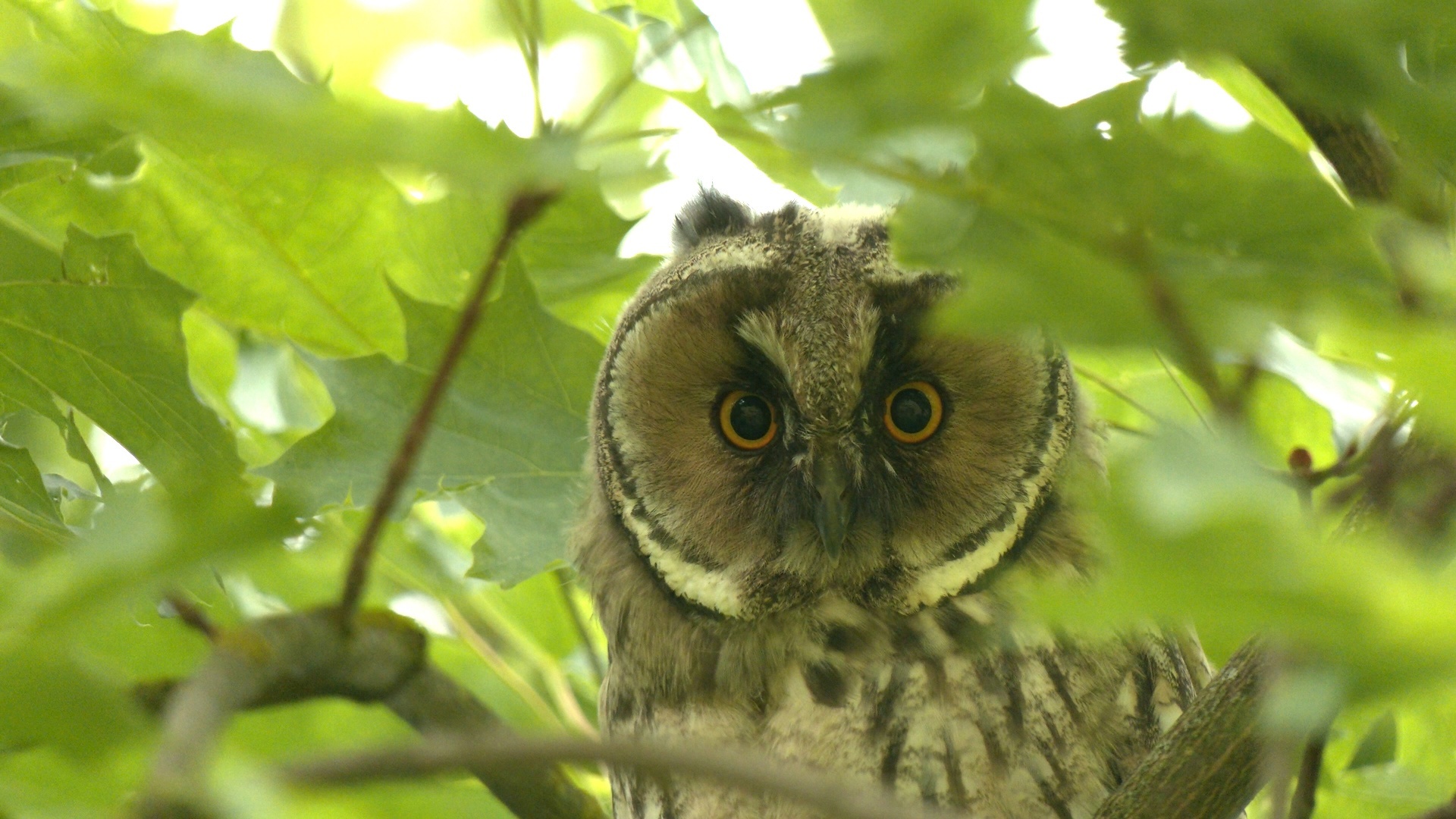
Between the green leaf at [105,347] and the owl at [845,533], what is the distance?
80 cm

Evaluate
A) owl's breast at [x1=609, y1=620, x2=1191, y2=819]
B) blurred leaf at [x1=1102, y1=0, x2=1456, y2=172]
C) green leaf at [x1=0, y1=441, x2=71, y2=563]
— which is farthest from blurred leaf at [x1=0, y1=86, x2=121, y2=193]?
blurred leaf at [x1=1102, y1=0, x2=1456, y2=172]

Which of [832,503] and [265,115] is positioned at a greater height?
[265,115]

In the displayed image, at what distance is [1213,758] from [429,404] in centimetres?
81

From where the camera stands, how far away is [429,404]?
94cm

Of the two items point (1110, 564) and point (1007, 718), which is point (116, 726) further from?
point (1007, 718)

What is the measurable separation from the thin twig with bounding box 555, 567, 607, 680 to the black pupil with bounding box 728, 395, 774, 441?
0.56 m

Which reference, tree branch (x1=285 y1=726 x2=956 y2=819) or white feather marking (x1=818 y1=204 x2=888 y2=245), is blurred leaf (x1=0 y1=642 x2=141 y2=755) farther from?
white feather marking (x1=818 y1=204 x2=888 y2=245)

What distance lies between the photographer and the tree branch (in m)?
0.68

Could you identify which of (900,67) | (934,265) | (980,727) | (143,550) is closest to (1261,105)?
(980,727)

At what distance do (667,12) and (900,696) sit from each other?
1.05 meters

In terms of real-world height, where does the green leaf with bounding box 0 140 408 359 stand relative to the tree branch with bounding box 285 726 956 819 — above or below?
below

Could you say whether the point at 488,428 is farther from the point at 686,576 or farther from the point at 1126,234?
the point at 1126,234

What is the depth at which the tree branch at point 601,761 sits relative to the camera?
2.23ft

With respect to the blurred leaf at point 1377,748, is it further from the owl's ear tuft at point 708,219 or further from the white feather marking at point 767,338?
the owl's ear tuft at point 708,219
